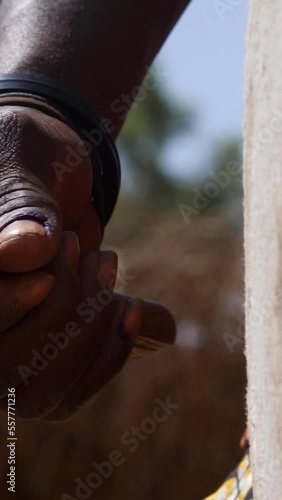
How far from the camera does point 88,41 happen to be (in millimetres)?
1277

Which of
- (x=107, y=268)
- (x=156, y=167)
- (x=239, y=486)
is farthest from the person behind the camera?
(x=156, y=167)

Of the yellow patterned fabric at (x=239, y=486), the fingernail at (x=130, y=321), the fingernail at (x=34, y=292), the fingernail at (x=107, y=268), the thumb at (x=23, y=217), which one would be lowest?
the yellow patterned fabric at (x=239, y=486)

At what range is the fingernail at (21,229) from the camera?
2.94 feet

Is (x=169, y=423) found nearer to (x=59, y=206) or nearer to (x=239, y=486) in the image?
(x=239, y=486)

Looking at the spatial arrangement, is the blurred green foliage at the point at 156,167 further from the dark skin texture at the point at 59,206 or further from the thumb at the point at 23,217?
the thumb at the point at 23,217

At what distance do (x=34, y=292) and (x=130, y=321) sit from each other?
0.51ft

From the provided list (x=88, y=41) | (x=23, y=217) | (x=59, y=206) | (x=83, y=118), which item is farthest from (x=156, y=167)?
(x=23, y=217)

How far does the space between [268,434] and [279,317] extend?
95 mm

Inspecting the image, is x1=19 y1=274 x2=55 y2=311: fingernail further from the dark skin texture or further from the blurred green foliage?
the blurred green foliage

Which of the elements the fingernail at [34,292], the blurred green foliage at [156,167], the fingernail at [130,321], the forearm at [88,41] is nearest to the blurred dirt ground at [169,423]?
the blurred green foliage at [156,167]

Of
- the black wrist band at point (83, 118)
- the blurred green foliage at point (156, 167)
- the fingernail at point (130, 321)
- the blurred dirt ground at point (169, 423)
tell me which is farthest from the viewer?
the blurred green foliage at point (156, 167)

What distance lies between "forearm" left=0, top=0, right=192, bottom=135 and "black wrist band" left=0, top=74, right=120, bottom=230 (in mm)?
53

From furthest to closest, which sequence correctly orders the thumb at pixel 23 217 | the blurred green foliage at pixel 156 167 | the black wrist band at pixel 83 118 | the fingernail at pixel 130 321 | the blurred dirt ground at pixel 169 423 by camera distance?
the blurred green foliage at pixel 156 167 → the blurred dirt ground at pixel 169 423 → the black wrist band at pixel 83 118 → the fingernail at pixel 130 321 → the thumb at pixel 23 217

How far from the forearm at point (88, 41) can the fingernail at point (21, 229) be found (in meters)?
0.35
